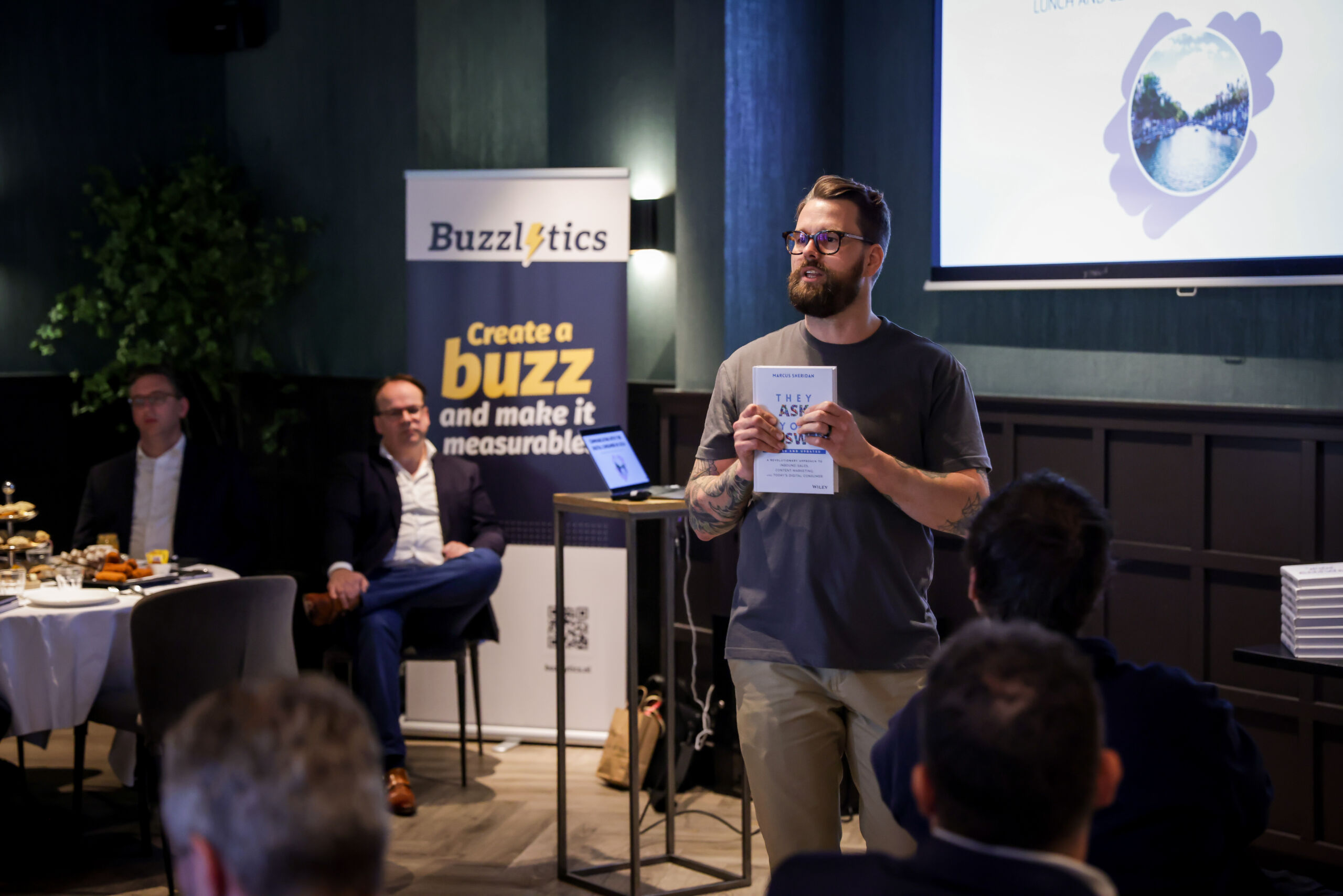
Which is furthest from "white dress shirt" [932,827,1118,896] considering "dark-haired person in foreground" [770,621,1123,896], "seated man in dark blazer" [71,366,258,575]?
"seated man in dark blazer" [71,366,258,575]

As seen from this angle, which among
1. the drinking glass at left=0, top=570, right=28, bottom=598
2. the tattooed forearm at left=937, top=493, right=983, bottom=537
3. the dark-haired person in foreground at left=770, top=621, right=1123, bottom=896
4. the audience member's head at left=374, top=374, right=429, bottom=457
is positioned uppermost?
the audience member's head at left=374, top=374, right=429, bottom=457

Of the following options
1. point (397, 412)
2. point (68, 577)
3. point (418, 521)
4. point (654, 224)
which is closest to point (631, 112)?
point (654, 224)

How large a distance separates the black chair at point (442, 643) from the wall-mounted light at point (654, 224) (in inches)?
65.4

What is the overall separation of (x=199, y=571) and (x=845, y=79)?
2976 millimetres

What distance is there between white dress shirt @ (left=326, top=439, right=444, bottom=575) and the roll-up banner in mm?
274

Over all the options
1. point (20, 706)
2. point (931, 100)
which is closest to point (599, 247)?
point (931, 100)

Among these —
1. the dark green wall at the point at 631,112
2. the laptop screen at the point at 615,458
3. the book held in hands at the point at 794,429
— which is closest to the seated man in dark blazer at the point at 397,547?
the dark green wall at the point at 631,112

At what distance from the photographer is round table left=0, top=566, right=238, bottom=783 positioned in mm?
3539

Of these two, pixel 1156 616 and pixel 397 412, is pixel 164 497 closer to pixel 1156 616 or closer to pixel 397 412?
pixel 397 412

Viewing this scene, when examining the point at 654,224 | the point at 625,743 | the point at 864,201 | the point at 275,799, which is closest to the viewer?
the point at 275,799

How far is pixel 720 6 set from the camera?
14.9ft

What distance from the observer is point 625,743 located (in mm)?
4496

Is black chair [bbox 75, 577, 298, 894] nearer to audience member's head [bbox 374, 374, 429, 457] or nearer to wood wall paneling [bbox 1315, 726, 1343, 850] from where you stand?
audience member's head [bbox 374, 374, 429, 457]

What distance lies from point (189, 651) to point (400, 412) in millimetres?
1400
